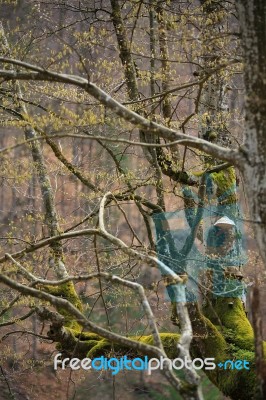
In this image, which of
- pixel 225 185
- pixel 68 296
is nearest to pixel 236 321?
pixel 225 185

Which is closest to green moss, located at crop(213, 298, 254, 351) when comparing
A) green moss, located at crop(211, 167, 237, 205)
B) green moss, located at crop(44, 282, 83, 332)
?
green moss, located at crop(211, 167, 237, 205)

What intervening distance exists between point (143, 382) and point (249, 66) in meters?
12.0

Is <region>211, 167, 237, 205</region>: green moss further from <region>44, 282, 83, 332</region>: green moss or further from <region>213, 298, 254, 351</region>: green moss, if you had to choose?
<region>44, 282, 83, 332</region>: green moss

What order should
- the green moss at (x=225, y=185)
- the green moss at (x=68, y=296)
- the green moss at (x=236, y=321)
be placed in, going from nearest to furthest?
the green moss at (x=236, y=321) < the green moss at (x=68, y=296) < the green moss at (x=225, y=185)

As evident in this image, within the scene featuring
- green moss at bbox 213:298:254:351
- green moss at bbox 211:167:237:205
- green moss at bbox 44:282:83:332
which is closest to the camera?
green moss at bbox 213:298:254:351

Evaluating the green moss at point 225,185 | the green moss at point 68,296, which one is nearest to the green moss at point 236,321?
the green moss at point 225,185

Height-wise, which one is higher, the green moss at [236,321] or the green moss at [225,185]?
the green moss at [225,185]

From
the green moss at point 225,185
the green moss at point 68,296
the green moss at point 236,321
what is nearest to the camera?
the green moss at point 236,321

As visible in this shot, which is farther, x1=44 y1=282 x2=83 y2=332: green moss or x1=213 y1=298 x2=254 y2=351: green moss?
x1=44 y1=282 x2=83 y2=332: green moss

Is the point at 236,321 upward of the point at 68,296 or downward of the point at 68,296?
downward

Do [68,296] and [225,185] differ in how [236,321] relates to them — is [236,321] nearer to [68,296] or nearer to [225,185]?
[225,185]

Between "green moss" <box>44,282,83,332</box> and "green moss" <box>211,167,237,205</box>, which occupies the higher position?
"green moss" <box>211,167,237,205</box>

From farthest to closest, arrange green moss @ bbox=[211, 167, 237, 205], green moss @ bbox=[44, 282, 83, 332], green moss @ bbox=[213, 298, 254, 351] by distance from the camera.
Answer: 1. green moss @ bbox=[211, 167, 237, 205]
2. green moss @ bbox=[44, 282, 83, 332]
3. green moss @ bbox=[213, 298, 254, 351]

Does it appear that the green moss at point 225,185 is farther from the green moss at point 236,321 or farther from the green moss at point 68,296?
the green moss at point 68,296
